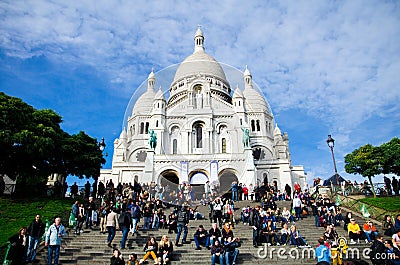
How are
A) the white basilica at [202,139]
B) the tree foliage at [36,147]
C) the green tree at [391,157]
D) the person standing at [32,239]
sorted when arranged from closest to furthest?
the person standing at [32,239], the tree foliage at [36,147], the green tree at [391,157], the white basilica at [202,139]

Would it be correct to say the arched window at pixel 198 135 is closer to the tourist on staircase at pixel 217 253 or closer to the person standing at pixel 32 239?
the tourist on staircase at pixel 217 253

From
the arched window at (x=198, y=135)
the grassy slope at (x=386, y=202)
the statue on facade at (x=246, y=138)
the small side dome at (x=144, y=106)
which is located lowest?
the grassy slope at (x=386, y=202)

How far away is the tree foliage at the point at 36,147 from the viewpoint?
20344 mm

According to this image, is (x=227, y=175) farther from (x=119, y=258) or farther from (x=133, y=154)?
(x=119, y=258)

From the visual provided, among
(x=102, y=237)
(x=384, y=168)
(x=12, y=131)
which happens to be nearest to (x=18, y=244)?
(x=102, y=237)

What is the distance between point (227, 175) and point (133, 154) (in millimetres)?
18183

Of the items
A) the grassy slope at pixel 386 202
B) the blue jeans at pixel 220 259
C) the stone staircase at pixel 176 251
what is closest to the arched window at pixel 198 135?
the grassy slope at pixel 386 202

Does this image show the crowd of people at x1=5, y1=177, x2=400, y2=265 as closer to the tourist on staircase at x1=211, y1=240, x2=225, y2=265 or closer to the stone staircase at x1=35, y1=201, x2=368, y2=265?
the tourist on staircase at x1=211, y1=240, x2=225, y2=265

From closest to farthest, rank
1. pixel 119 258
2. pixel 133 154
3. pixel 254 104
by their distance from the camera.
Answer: pixel 119 258, pixel 133 154, pixel 254 104

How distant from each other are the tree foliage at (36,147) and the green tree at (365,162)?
23140 mm

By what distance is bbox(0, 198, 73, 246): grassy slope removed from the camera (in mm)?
15344

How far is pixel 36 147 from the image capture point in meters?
20.7

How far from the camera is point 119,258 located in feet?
29.4

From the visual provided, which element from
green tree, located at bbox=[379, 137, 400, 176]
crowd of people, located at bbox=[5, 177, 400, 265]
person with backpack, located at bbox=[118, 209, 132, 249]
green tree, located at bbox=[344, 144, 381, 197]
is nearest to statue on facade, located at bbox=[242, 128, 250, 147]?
green tree, located at bbox=[344, 144, 381, 197]
